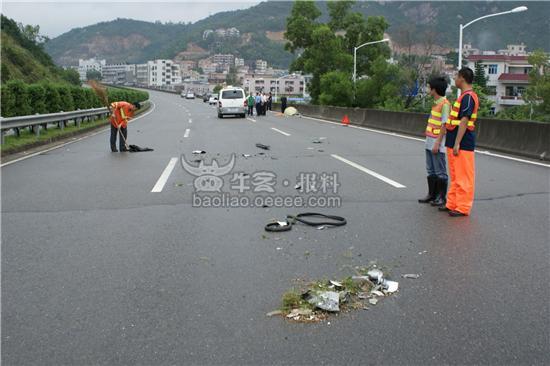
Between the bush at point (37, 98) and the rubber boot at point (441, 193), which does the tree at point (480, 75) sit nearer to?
the bush at point (37, 98)

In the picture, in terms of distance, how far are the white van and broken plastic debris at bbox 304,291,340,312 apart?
32124 millimetres

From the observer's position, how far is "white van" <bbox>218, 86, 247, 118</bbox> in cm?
3619

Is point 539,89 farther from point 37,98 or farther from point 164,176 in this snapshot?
point 164,176

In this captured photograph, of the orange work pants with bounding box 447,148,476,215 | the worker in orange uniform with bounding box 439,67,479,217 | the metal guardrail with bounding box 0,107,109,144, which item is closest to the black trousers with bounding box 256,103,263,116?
the metal guardrail with bounding box 0,107,109,144

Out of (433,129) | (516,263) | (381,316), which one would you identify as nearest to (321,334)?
(381,316)

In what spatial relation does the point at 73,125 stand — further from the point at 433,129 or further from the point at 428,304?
the point at 428,304

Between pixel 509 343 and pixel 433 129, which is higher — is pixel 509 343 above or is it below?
below

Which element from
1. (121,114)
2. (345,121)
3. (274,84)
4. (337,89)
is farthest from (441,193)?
(274,84)

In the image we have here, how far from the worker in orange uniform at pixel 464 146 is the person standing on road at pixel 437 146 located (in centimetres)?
48

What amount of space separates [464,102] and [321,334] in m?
4.67

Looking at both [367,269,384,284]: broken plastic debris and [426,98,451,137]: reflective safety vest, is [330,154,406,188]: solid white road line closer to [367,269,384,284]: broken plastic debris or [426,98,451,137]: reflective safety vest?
[426,98,451,137]: reflective safety vest

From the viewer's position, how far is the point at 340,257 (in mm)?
5770

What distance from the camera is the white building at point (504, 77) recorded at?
89.1 meters

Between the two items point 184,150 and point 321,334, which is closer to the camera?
point 321,334
